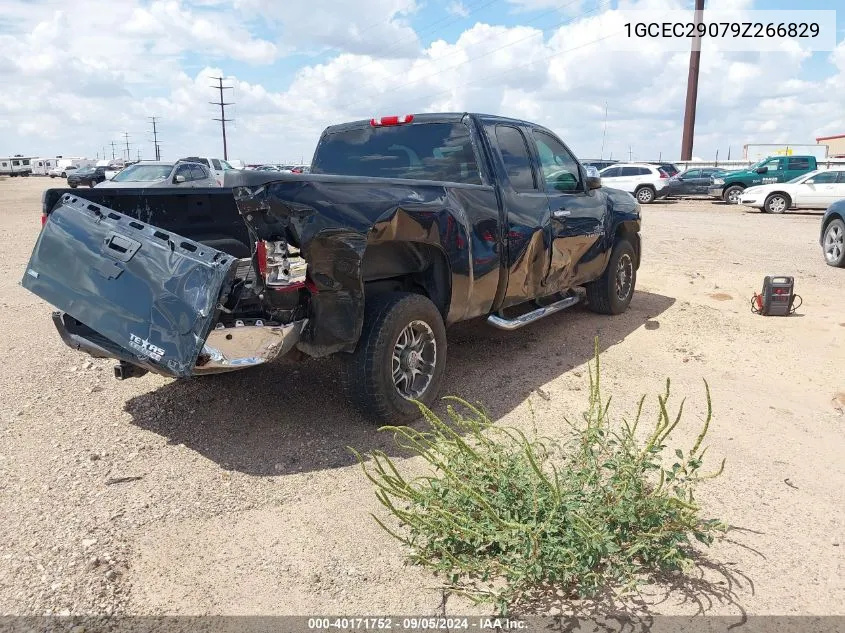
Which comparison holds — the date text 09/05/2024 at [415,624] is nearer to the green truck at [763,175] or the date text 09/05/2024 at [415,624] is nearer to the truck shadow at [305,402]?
the truck shadow at [305,402]

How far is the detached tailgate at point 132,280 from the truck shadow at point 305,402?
0.89m

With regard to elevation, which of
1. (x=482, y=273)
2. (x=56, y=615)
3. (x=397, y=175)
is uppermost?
(x=397, y=175)

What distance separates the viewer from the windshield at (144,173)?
17328mm

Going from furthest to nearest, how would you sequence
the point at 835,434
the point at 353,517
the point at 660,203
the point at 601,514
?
1. the point at 660,203
2. the point at 835,434
3. the point at 353,517
4. the point at 601,514

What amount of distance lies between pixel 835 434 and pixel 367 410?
9.62 feet

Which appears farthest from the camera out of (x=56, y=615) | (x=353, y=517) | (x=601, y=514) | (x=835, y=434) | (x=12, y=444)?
(x=835, y=434)

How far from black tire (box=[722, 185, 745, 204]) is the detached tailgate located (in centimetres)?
2549

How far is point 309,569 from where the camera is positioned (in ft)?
9.66

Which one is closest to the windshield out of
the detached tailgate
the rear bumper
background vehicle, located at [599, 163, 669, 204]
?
the detached tailgate

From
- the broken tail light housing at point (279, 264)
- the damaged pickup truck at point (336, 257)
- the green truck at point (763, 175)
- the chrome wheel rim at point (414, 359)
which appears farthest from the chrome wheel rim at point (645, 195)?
the broken tail light housing at point (279, 264)

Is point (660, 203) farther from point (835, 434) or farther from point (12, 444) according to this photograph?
point (12, 444)

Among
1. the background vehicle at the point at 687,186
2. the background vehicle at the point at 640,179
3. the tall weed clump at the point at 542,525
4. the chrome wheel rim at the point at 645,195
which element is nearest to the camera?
the tall weed clump at the point at 542,525

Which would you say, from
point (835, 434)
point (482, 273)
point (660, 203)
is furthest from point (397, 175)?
point (660, 203)

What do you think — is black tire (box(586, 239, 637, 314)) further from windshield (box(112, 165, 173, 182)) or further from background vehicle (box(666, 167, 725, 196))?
background vehicle (box(666, 167, 725, 196))
